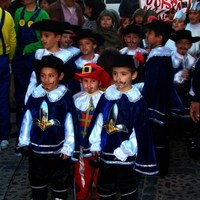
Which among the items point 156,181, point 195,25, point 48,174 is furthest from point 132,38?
point 48,174

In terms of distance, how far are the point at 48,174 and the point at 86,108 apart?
2.36 ft

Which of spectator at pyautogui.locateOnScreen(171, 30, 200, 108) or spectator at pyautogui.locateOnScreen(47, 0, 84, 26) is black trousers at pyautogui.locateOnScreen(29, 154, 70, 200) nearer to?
spectator at pyautogui.locateOnScreen(171, 30, 200, 108)

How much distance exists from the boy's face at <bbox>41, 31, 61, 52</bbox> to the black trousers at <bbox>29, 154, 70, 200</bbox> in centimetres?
138

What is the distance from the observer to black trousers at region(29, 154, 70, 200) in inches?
178

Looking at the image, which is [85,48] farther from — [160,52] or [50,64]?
[50,64]

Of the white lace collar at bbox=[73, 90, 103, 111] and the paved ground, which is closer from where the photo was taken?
the white lace collar at bbox=[73, 90, 103, 111]

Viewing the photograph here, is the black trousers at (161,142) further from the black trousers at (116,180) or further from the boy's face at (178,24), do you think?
the boy's face at (178,24)

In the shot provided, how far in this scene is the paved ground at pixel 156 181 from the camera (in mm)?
5230

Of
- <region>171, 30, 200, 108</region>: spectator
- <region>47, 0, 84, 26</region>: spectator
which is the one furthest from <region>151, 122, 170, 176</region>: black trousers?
<region>47, 0, 84, 26</region>: spectator

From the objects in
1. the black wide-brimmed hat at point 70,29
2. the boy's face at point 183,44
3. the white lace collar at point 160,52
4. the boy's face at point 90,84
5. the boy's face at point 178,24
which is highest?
the boy's face at point 178,24

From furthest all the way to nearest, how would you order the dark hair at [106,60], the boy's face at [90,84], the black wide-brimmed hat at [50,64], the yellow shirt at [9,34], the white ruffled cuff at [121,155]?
the yellow shirt at [9,34] < the dark hair at [106,60] < the boy's face at [90,84] < the black wide-brimmed hat at [50,64] < the white ruffled cuff at [121,155]

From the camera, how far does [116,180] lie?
4.44 meters

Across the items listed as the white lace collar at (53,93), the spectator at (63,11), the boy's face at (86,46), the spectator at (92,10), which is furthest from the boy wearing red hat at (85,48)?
the spectator at (92,10)

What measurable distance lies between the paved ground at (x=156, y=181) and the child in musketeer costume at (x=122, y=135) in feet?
2.97
